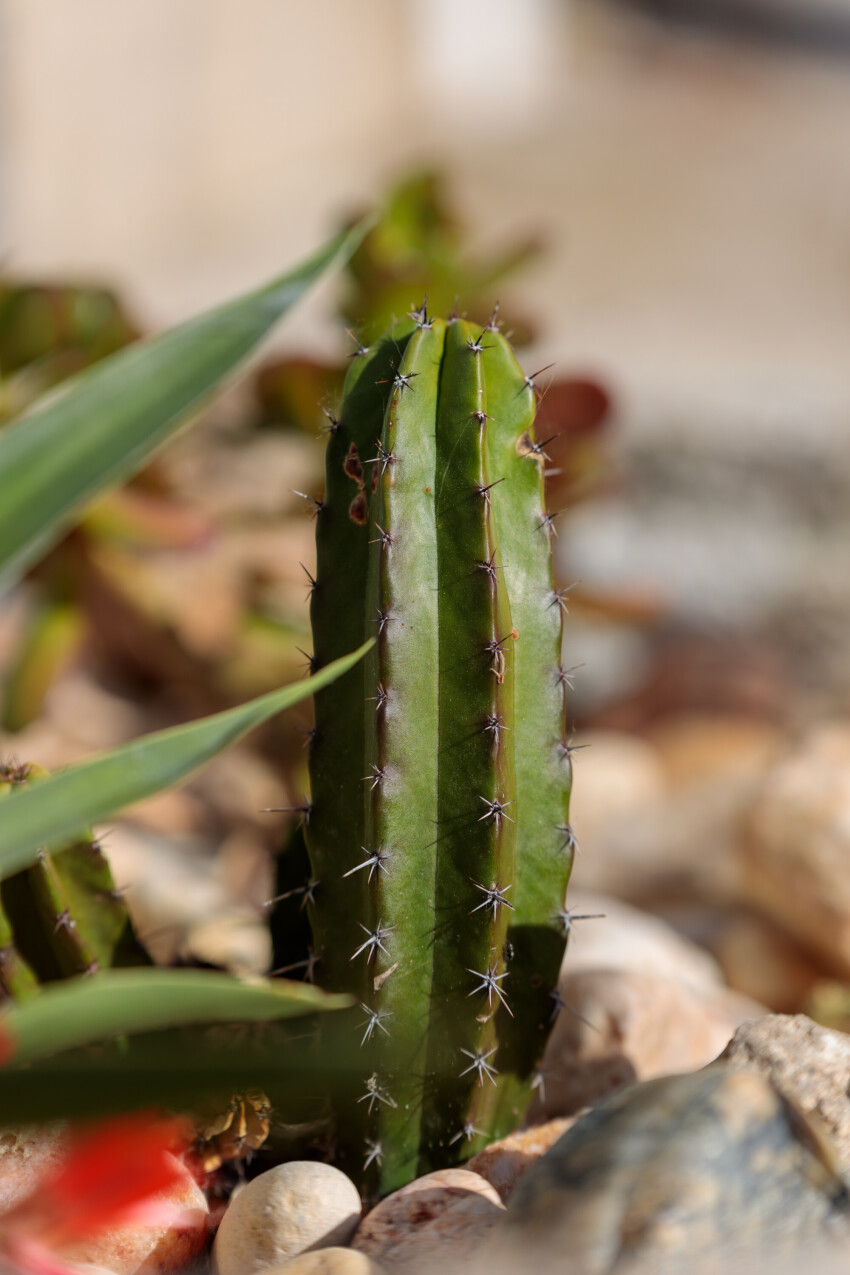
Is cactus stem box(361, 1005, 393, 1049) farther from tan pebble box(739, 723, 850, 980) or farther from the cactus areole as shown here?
tan pebble box(739, 723, 850, 980)

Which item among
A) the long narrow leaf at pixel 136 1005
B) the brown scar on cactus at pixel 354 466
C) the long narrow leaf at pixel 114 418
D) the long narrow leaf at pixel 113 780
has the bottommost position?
the long narrow leaf at pixel 136 1005

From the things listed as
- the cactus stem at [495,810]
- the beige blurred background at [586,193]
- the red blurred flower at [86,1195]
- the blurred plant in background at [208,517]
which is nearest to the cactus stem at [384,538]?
the cactus stem at [495,810]

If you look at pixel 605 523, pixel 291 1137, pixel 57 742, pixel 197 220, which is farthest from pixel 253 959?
pixel 197 220

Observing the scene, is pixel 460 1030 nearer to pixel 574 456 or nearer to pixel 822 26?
pixel 574 456

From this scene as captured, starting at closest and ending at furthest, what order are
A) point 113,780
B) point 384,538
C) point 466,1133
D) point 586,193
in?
point 113,780, point 384,538, point 466,1133, point 586,193

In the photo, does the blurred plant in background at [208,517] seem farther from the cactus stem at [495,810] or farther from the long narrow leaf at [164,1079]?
the long narrow leaf at [164,1079]

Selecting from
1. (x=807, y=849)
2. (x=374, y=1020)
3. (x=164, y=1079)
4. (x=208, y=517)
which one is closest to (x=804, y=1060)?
(x=374, y=1020)

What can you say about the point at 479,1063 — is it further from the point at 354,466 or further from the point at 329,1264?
the point at 354,466
